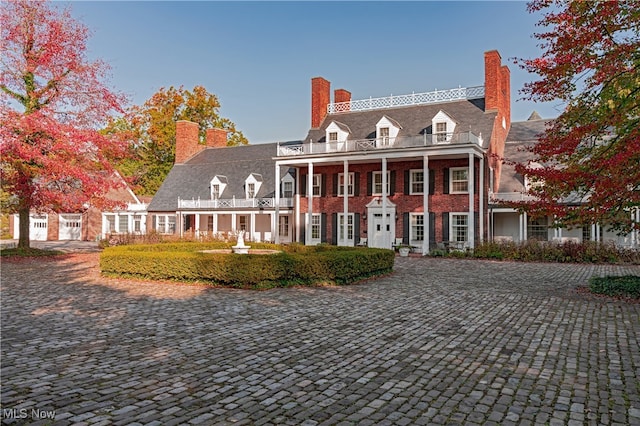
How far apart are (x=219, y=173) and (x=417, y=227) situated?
16.6 metres

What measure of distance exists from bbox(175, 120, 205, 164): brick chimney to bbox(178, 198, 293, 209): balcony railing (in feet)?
21.0

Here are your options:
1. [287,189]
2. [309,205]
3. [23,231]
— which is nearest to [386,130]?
[309,205]

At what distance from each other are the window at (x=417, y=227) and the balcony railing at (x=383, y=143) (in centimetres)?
412

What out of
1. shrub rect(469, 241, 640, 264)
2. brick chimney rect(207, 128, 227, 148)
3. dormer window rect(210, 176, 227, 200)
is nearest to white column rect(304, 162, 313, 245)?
dormer window rect(210, 176, 227, 200)

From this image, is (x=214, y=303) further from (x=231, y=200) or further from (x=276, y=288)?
(x=231, y=200)

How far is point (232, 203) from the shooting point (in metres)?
31.5

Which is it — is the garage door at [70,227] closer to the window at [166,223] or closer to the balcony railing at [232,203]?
the window at [166,223]

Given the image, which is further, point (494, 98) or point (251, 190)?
point (251, 190)

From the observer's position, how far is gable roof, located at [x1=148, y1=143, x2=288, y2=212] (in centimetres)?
3291

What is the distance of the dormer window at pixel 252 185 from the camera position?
3188 cm

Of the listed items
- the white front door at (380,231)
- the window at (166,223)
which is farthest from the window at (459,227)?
the window at (166,223)

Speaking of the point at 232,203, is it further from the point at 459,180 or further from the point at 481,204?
the point at 481,204

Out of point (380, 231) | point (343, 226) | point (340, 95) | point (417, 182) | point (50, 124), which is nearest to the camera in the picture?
point (50, 124)

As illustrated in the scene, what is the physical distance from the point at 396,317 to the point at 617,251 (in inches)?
620
